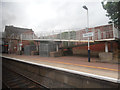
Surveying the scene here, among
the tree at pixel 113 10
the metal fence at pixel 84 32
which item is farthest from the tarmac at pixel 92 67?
the tree at pixel 113 10

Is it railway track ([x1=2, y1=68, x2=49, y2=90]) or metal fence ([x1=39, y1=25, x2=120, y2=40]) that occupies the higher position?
metal fence ([x1=39, y1=25, x2=120, y2=40])

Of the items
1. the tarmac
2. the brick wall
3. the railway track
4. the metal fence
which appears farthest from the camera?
the brick wall

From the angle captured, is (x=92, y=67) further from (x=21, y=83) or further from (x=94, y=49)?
(x=94, y=49)

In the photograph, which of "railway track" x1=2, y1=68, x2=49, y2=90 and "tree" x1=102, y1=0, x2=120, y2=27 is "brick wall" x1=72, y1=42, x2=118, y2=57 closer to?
"tree" x1=102, y1=0, x2=120, y2=27

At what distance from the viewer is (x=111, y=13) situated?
490 inches

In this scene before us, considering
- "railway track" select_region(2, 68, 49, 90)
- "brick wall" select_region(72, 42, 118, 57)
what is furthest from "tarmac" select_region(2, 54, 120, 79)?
"brick wall" select_region(72, 42, 118, 57)

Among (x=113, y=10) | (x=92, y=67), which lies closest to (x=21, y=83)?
(x=92, y=67)

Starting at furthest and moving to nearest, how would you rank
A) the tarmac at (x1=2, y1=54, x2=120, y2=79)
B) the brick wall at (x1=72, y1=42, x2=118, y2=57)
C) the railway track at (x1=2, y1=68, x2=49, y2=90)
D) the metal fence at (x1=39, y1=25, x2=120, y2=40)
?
the brick wall at (x1=72, y1=42, x2=118, y2=57) → the metal fence at (x1=39, y1=25, x2=120, y2=40) → the railway track at (x1=2, y1=68, x2=49, y2=90) → the tarmac at (x1=2, y1=54, x2=120, y2=79)

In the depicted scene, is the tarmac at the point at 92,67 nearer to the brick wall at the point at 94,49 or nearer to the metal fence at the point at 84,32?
the metal fence at the point at 84,32

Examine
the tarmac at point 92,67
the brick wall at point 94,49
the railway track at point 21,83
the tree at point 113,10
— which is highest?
the tree at point 113,10

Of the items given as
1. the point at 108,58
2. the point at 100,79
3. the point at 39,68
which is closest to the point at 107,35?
the point at 108,58

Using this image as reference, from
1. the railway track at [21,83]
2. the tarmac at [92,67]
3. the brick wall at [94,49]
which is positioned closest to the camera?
the tarmac at [92,67]

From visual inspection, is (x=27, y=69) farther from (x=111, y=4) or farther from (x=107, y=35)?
(x=111, y=4)

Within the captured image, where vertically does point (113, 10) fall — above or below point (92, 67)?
above
